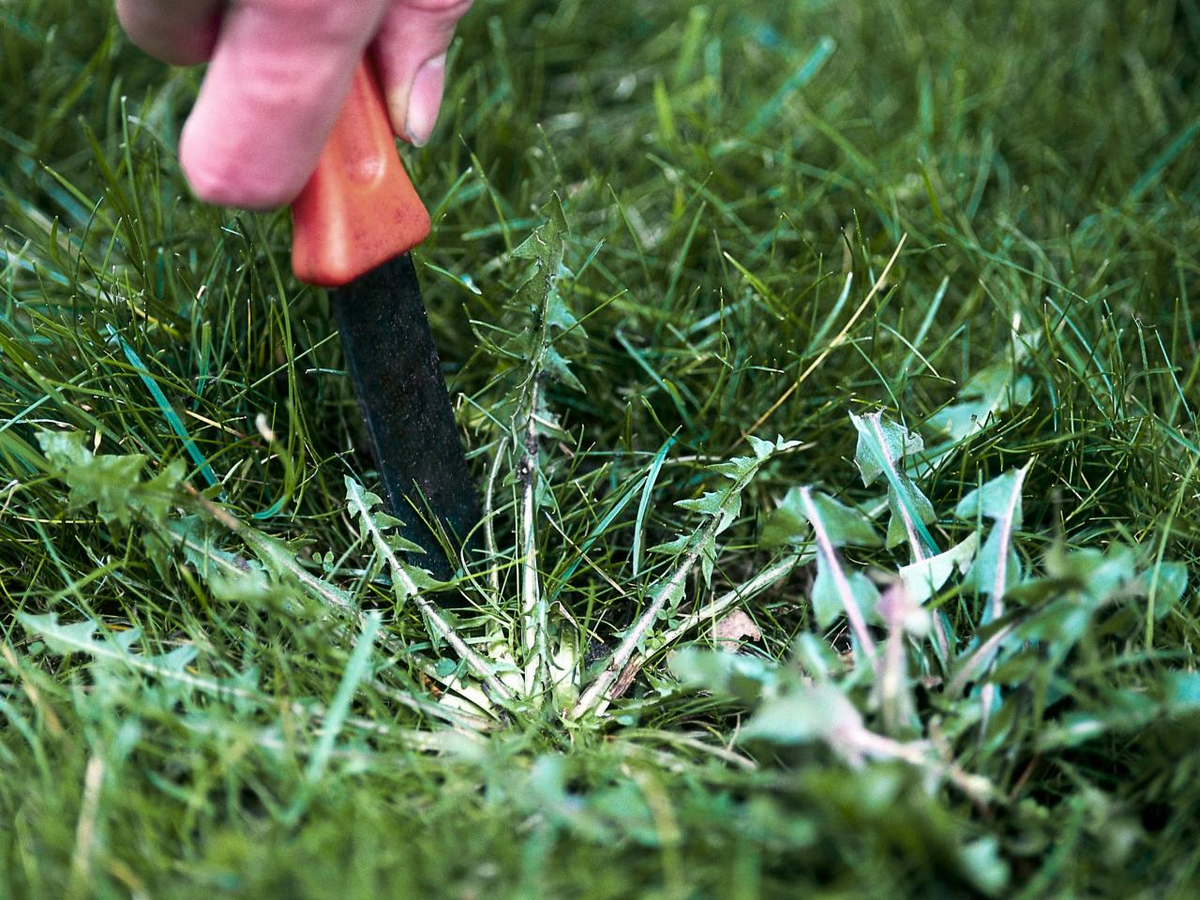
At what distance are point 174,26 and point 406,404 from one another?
1.88 feet

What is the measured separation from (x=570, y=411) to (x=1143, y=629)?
3.42 feet

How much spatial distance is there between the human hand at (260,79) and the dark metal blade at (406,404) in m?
0.22

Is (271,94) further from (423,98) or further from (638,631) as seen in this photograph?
(638,631)

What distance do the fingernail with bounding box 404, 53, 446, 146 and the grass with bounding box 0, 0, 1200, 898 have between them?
33 centimetres

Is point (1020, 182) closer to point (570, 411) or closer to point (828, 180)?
point (828, 180)

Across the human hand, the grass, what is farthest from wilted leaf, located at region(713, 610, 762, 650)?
the human hand

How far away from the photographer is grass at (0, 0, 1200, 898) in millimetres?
1250

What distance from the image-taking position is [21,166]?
7.77 feet

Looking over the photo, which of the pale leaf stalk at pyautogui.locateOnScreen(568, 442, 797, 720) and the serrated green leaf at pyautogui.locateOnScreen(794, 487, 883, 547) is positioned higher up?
the serrated green leaf at pyautogui.locateOnScreen(794, 487, 883, 547)

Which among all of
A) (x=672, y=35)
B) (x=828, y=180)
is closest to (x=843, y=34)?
(x=672, y=35)

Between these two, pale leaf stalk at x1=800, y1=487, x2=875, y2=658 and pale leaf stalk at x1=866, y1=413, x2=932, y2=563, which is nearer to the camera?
pale leaf stalk at x1=800, y1=487, x2=875, y2=658

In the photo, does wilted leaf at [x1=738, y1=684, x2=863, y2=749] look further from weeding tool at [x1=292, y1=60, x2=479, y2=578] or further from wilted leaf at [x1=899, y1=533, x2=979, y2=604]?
weeding tool at [x1=292, y1=60, x2=479, y2=578]

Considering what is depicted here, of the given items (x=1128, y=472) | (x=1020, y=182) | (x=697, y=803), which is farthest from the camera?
(x=1020, y=182)

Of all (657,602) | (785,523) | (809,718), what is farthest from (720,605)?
(809,718)
